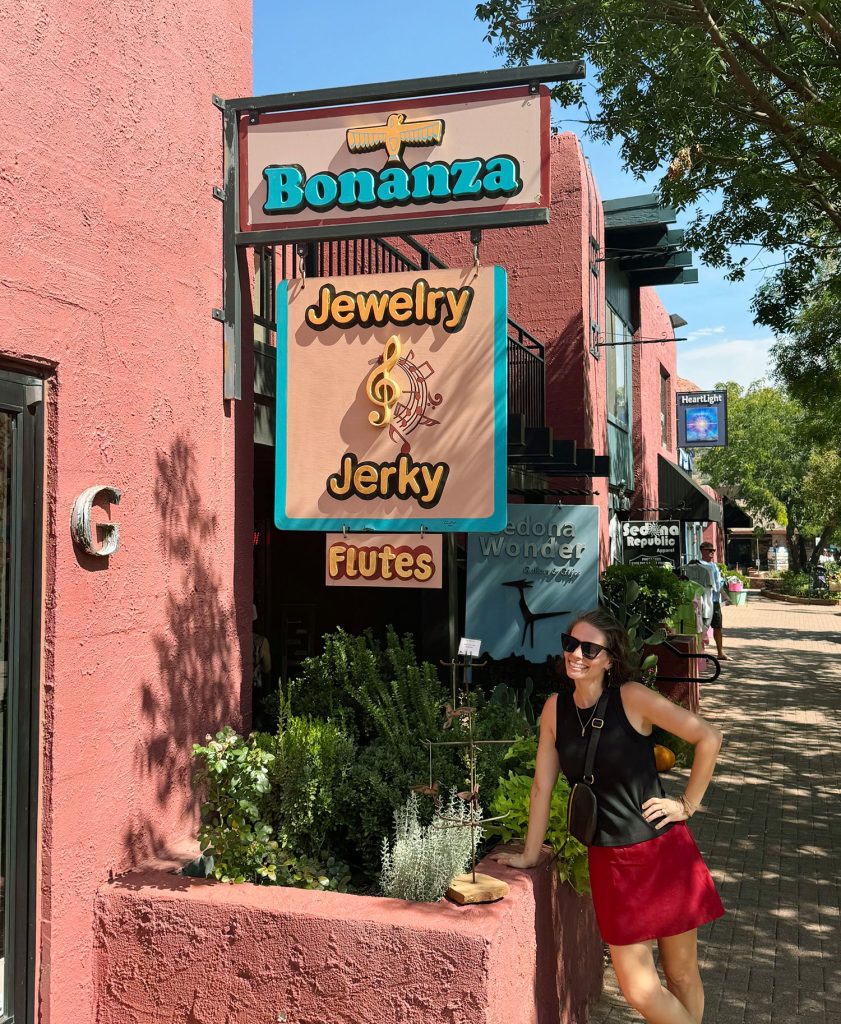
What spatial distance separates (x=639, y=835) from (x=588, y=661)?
0.67 metres

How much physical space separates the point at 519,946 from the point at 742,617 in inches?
1154

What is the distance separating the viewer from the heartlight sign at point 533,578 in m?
8.16

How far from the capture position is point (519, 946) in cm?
389

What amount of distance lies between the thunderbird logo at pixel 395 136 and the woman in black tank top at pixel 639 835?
266 centimetres

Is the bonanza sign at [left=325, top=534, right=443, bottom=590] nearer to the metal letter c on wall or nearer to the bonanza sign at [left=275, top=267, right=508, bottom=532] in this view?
the bonanza sign at [left=275, top=267, right=508, bottom=532]

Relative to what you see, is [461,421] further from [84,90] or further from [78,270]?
[84,90]

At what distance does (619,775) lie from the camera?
12.3ft

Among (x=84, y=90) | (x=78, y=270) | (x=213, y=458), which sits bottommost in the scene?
(x=213, y=458)

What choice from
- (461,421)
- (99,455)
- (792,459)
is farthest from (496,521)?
(792,459)

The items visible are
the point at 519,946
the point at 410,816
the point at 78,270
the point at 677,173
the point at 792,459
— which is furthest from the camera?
the point at 792,459

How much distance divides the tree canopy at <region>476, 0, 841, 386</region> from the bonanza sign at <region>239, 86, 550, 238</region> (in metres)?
4.59

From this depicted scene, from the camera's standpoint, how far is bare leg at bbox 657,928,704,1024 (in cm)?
375

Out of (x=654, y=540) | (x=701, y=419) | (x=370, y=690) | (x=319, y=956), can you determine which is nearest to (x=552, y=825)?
(x=319, y=956)

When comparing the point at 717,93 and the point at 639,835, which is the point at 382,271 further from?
the point at 639,835
